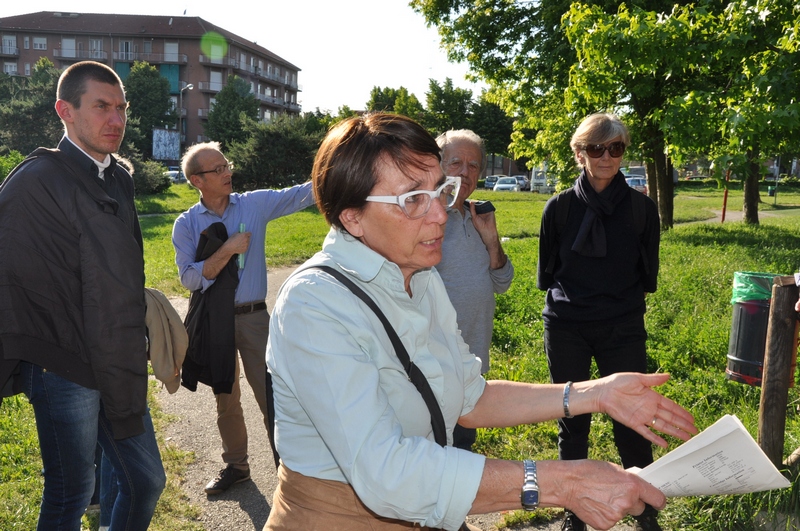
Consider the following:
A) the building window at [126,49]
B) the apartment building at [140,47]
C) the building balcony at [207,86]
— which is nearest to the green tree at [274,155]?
the apartment building at [140,47]

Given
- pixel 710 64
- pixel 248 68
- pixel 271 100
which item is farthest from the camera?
pixel 271 100

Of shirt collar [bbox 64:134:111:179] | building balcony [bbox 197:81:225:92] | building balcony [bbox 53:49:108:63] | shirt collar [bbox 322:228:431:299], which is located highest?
building balcony [bbox 53:49:108:63]

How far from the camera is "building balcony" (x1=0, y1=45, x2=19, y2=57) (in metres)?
82.0

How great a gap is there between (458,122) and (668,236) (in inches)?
1850

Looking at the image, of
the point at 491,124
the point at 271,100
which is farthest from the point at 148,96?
the point at 491,124

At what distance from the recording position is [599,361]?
13.1 ft

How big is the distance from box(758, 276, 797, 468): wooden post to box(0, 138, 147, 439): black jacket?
308 centimetres

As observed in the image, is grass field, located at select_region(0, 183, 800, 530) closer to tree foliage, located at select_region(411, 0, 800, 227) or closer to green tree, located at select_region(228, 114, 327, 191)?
tree foliage, located at select_region(411, 0, 800, 227)

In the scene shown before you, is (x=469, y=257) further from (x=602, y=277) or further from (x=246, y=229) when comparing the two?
(x=246, y=229)

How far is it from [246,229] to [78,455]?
219cm

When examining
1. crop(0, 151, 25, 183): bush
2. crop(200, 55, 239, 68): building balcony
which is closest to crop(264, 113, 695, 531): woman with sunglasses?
crop(0, 151, 25, 183): bush

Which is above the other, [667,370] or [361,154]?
[361,154]

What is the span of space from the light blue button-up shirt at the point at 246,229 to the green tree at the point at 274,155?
1113 inches

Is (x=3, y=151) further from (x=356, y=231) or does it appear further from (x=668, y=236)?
(x=356, y=231)
